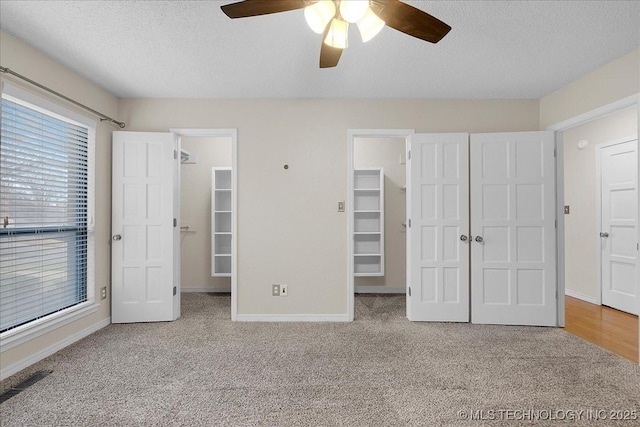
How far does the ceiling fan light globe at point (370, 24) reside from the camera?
1.59 metres

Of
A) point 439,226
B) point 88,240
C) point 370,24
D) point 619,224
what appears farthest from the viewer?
point 619,224

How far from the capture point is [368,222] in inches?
197

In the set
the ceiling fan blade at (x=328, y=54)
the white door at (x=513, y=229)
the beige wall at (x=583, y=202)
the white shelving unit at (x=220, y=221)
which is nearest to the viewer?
the ceiling fan blade at (x=328, y=54)

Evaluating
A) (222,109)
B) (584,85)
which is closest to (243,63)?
(222,109)

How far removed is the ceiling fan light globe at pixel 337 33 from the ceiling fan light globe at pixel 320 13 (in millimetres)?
70

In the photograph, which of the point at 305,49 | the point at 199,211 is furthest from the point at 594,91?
the point at 199,211

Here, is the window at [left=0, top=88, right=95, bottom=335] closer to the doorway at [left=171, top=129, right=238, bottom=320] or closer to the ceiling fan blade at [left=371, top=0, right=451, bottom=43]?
the doorway at [left=171, top=129, right=238, bottom=320]

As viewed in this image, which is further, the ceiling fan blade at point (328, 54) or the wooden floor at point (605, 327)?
the wooden floor at point (605, 327)

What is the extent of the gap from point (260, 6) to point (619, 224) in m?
4.82

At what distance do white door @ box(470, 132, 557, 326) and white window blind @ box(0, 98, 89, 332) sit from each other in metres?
3.95

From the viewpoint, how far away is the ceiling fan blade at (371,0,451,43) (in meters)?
1.54

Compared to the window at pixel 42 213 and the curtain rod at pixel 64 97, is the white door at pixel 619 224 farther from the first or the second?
the window at pixel 42 213

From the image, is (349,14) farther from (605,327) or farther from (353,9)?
(605,327)

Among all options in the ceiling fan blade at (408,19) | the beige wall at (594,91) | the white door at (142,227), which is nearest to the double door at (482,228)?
the beige wall at (594,91)
